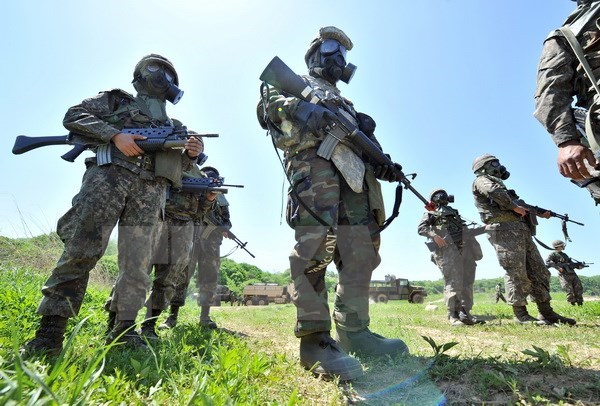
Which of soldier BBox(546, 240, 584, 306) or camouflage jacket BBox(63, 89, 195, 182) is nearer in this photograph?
camouflage jacket BBox(63, 89, 195, 182)

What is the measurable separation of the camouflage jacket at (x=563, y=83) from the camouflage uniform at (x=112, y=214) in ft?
9.77

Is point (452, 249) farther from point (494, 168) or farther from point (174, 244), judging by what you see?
point (174, 244)

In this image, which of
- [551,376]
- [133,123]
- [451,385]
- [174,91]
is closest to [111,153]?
[133,123]

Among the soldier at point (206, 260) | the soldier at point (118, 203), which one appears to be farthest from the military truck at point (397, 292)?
the soldier at point (118, 203)

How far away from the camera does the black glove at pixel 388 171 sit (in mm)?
3027

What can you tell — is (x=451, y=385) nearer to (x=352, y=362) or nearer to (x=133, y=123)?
(x=352, y=362)

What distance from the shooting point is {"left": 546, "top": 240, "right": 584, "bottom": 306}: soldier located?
1239 centimetres

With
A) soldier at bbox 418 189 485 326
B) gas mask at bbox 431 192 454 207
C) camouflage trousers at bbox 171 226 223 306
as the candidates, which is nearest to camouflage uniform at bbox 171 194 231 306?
camouflage trousers at bbox 171 226 223 306

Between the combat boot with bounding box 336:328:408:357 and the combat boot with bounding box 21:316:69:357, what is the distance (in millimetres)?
1910

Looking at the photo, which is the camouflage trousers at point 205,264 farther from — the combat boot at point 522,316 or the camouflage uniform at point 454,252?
the combat boot at point 522,316

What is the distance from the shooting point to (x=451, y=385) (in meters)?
1.82

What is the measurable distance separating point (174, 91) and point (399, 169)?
7.64 ft

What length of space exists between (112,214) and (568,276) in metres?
15.2

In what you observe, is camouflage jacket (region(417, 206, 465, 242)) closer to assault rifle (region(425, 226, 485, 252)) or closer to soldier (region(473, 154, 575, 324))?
assault rifle (region(425, 226, 485, 252))
